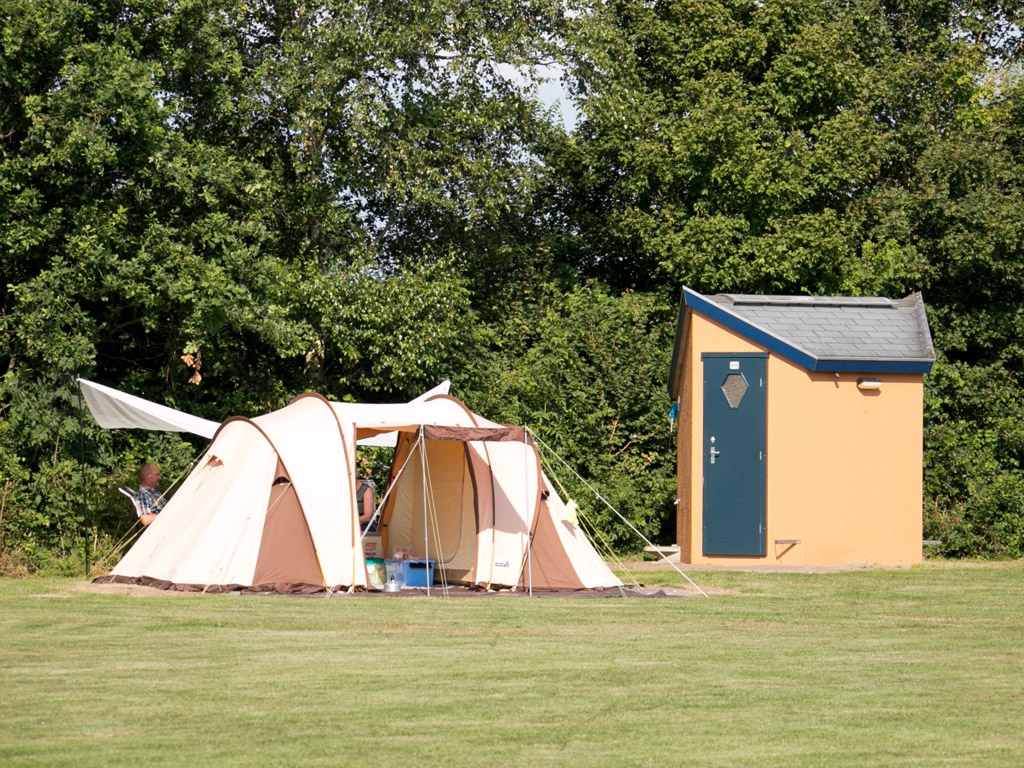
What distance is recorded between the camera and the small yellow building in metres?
16.8

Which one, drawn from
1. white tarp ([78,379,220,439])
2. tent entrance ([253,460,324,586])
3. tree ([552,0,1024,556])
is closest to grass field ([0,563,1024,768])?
tent entrance ([253,460,324,586])

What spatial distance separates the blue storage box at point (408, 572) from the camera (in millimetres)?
13905

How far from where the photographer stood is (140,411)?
14.8m

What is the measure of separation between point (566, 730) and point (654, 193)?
16993 mm

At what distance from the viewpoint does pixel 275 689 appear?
766cm

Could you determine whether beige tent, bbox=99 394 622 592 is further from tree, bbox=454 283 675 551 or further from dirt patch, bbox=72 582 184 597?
tree, bbox=454 283 675 551

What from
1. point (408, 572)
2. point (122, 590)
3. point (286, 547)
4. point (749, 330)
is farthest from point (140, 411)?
point (749, 330)

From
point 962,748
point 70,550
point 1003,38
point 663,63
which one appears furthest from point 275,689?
point 1003,38

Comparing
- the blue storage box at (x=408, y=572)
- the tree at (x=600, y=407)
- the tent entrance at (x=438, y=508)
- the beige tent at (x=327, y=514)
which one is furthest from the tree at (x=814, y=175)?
the blue storage box at (x=408, y=572)

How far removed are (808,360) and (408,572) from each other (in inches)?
226

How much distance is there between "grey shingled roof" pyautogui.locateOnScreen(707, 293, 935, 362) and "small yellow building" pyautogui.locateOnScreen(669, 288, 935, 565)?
30 mm

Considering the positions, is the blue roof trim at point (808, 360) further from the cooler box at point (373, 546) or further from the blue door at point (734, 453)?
the cooler box at point (373, 546)

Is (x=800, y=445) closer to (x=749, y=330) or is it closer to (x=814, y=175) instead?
(x=749, y=330)

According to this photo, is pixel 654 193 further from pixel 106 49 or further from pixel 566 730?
pixel 566 730
